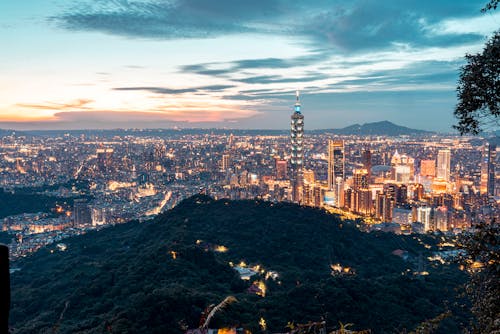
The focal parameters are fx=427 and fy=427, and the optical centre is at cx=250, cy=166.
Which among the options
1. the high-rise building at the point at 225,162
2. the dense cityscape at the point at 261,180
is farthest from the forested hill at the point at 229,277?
the high-rise building at the point at 225,162

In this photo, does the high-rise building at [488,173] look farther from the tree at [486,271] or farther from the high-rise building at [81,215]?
the tree at [486,271]

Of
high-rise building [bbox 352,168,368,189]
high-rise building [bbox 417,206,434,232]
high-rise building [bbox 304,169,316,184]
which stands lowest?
high-rise building [bbox 417,206,434,232]

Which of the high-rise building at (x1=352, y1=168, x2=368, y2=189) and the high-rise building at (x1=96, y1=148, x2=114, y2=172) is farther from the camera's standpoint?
the high-rise building at (x1=96, y1=148, x2=114, y2=172)

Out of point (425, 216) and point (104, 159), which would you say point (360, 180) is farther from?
point (104, 159)

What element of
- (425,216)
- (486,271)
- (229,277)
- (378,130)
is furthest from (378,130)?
(486,271)

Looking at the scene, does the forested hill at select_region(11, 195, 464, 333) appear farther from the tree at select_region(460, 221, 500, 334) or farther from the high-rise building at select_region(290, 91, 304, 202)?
the high-rise building at select_region(290, 91, 304, 202)

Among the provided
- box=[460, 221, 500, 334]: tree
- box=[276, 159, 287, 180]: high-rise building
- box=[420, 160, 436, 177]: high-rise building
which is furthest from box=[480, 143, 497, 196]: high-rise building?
box=[460, 221, 500, 334]: tree
